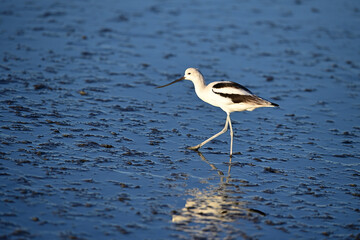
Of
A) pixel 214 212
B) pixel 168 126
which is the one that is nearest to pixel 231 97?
pixel 168 126

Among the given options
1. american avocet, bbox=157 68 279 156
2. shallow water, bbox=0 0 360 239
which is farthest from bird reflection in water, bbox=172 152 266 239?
american avocet, bbox=157 68 279 156

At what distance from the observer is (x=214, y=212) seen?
5.99 metres

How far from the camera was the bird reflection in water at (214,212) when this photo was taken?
18.3ft

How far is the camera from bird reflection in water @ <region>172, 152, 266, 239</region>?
5.58 metres

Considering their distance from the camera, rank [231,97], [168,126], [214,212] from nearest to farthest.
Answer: [214,212] < [231,97] < [168,126]

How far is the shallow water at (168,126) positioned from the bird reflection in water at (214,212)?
0.07ft

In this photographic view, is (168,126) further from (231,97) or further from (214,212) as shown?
(214,212)

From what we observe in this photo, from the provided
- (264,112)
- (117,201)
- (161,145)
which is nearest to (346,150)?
(264,112)

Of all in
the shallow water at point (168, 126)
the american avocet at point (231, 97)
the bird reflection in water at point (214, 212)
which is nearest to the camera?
the bird reflection in water at point (214, 212)

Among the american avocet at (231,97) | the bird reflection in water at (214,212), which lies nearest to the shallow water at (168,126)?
the bird reflection in water at (214,212)

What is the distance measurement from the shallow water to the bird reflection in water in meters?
0.02

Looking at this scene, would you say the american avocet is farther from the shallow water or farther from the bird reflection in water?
the bird reflection in water

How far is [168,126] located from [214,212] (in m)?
2.83

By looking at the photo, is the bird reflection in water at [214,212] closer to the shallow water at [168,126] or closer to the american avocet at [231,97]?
the shallow water at [168,126]
